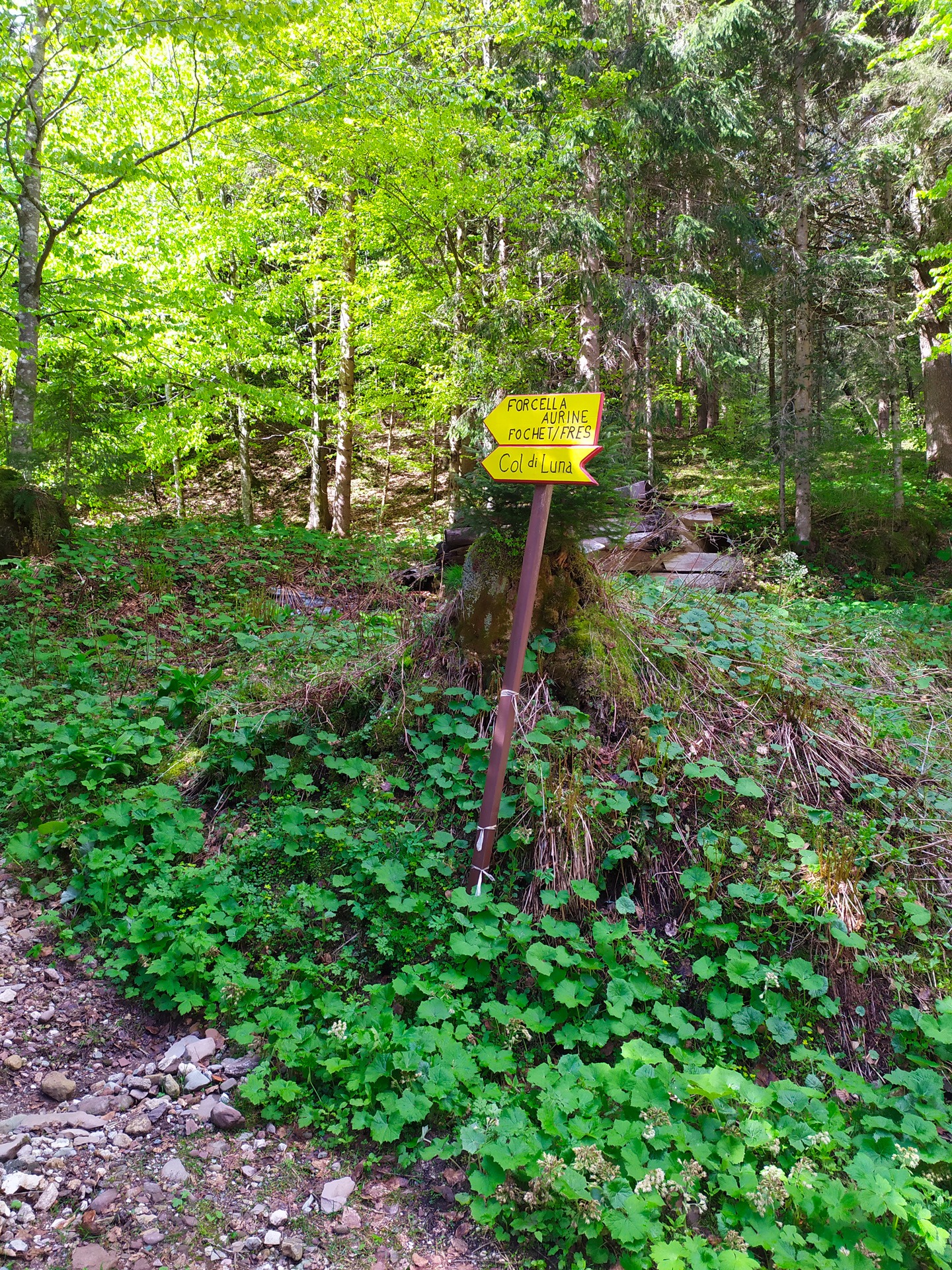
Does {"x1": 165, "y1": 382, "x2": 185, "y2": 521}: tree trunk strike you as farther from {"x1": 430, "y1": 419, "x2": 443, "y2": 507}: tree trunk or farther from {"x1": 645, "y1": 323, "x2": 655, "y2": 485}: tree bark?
{"x1": 645, "y1": 323, "x2": 655, "y2": 485}: tree bark

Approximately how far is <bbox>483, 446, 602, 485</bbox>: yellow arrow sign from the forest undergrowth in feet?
4.02

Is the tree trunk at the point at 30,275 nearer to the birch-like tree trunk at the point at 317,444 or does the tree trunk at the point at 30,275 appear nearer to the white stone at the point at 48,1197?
the birch-like tree trunk at the point at 317,444

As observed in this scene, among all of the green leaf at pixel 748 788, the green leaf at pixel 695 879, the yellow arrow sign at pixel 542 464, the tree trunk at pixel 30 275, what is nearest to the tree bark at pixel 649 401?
the tree trunk at pixel 30 275

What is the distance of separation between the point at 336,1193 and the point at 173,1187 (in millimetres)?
490

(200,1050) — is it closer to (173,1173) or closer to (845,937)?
(173,1173)

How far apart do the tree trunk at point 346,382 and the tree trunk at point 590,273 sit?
362 centimetres

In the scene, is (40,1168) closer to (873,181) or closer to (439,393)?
(439,393)

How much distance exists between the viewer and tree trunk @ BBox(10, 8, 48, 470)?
753cm

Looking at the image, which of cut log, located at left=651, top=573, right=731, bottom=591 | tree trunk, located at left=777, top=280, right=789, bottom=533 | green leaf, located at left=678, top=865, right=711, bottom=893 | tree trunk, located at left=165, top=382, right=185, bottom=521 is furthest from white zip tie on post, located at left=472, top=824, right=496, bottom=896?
tree trunk, located at left=777, top=280, right=789, bottom=533

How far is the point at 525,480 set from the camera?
3154mm

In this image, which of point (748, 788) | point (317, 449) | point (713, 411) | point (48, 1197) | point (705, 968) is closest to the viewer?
point (48, 1197)

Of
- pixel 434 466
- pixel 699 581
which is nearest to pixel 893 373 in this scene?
pixel 699 581

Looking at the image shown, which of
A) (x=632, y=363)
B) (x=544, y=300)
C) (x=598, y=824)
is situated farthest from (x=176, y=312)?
(x=598, y=824)

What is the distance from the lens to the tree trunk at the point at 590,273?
10570 mm
